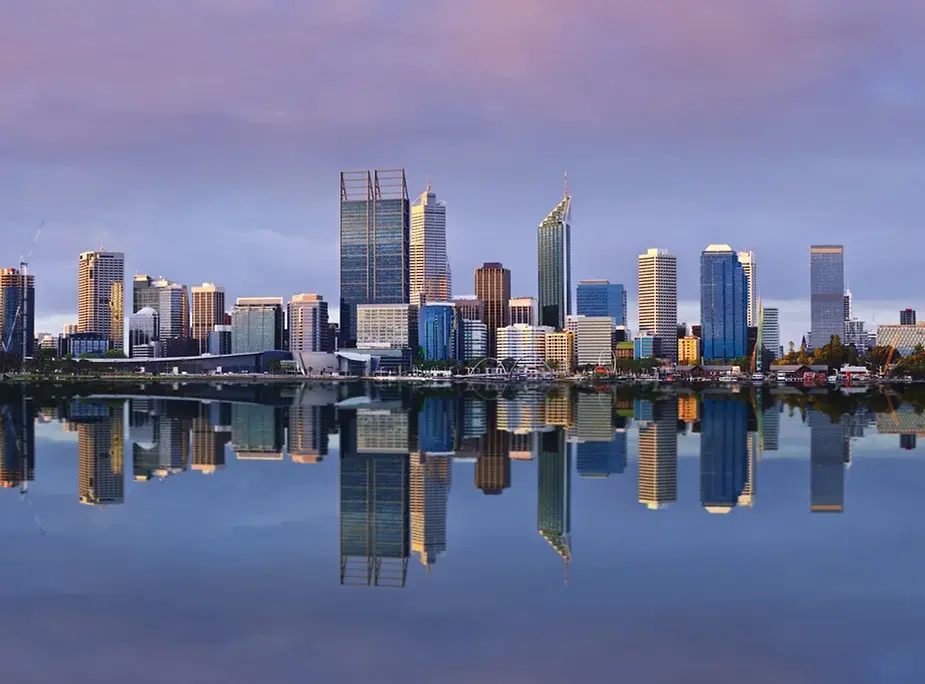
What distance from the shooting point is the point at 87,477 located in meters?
31.2

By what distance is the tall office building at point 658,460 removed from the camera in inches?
1073

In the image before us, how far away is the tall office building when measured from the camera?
89.5 ft

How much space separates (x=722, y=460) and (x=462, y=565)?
19.7 meters

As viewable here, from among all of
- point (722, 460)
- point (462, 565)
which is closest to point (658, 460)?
point (722, 460)

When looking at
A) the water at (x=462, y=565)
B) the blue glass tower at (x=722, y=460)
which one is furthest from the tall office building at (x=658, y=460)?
the blue glass tower at (x=722, y=460)

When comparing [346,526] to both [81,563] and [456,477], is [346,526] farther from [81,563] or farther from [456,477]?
[456,477]

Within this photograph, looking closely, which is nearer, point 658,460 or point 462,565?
point 462,565

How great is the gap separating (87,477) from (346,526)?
1296 cm

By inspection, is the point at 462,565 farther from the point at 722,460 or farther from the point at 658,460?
the point at 722,460

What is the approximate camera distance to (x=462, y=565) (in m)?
19.0

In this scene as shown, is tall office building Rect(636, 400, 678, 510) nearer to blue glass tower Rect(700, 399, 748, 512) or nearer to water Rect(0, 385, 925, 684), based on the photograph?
water Rect(0, 385, 925, 684)

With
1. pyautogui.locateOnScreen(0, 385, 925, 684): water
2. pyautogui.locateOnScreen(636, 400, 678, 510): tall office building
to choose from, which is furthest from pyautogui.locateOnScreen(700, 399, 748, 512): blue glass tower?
pyautogui.locateOnScreen(636, 400, 678, 510): tall office building

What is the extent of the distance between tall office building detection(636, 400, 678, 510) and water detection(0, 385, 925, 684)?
0.68 ft

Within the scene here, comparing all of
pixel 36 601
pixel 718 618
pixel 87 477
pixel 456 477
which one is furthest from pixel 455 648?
pixel 87 477
